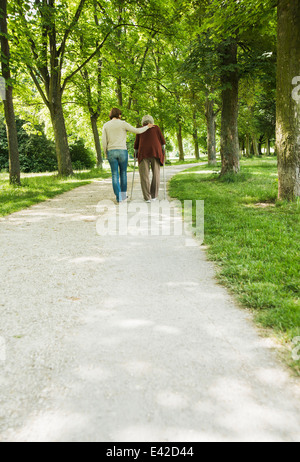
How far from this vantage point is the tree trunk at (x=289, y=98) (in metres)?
6.44

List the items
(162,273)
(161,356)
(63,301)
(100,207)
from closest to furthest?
(161,356) → (63,301) → (162,273) → (100,207)

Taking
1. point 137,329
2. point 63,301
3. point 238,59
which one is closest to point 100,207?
point 63,301

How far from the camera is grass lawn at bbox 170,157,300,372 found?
8.98ft

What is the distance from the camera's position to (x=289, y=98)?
21.7ft

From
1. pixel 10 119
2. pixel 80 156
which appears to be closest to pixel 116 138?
pixel 10 119

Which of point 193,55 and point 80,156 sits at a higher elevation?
point 193,55

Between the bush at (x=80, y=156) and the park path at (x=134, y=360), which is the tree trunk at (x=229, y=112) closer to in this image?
the park path at (x=134, y=360)

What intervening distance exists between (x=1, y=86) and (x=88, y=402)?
11.4m

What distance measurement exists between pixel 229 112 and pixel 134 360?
11662 mm

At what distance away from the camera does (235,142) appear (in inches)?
490

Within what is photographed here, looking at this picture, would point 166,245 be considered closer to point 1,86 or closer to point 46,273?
point 46,273
